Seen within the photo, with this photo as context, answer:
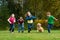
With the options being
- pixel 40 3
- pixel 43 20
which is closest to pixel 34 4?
pixel 40 3

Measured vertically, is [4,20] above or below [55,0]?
below

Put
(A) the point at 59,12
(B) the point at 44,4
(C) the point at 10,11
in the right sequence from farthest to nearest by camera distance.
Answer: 1. (C) the point at 10,11
2. (B) the point at 44,4
3. (A) the point at 59,12

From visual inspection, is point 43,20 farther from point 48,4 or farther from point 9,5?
point 9,5

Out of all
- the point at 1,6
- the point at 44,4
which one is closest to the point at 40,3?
the point at 44,4

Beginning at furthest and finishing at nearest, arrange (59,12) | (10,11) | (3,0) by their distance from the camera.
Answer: (3,0) → (10,11) → (59,12)

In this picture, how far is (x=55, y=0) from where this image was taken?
4969 centimetres

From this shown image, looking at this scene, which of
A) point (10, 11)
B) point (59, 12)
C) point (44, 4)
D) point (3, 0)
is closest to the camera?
point (59, 12)

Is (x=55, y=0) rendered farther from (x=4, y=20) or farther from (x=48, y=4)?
(x=4, y=20)

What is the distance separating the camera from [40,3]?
168ft

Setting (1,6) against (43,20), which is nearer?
(43,20)

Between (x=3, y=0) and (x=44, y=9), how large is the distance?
10.8 meters

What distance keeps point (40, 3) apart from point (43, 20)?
406 cm

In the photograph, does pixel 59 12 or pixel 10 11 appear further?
pixel 10 11

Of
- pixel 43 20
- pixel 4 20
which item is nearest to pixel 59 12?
pixel 43 20
